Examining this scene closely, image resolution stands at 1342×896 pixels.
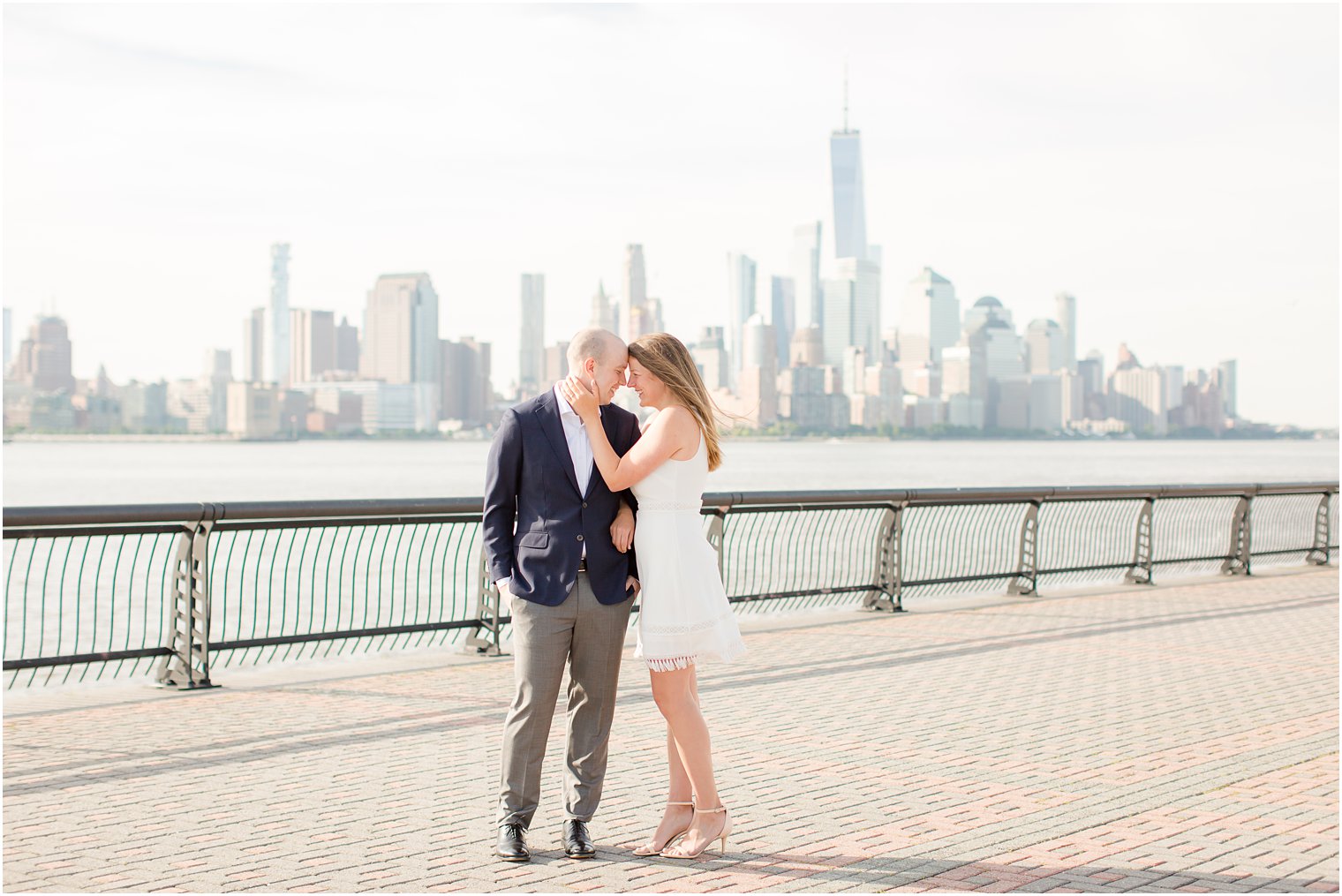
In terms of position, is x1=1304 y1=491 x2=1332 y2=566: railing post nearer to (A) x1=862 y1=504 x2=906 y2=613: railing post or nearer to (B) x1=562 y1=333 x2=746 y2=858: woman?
(A) x1=862 y1=504 x2=906 y2=613: railing post

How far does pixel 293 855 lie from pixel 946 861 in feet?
7.52

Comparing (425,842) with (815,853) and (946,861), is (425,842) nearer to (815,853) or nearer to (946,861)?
(815,853)

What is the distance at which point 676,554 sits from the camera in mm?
5328

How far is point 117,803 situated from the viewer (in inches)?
237

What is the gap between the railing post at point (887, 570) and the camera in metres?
13.5

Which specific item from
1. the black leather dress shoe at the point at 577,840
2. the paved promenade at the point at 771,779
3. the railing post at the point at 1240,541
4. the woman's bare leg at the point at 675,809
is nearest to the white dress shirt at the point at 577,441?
the woman's bare leg at the point at 675,809

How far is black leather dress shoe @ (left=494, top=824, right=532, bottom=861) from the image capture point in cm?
523

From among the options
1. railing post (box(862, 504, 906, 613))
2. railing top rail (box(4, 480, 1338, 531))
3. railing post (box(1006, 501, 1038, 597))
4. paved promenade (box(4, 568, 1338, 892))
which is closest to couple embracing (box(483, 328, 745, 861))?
paved promenade (box(4, 568, 1338, 892))

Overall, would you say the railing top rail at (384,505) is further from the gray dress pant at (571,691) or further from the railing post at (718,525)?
the gray dress pant at (571,691)

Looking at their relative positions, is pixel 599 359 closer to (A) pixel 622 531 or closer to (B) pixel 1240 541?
(A) pixel 622 531

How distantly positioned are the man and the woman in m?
0.10

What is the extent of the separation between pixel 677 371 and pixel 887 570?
8.63 m

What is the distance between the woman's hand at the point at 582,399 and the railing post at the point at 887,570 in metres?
8.65

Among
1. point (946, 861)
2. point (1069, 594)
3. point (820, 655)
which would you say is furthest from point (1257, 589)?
point (946, 861)
